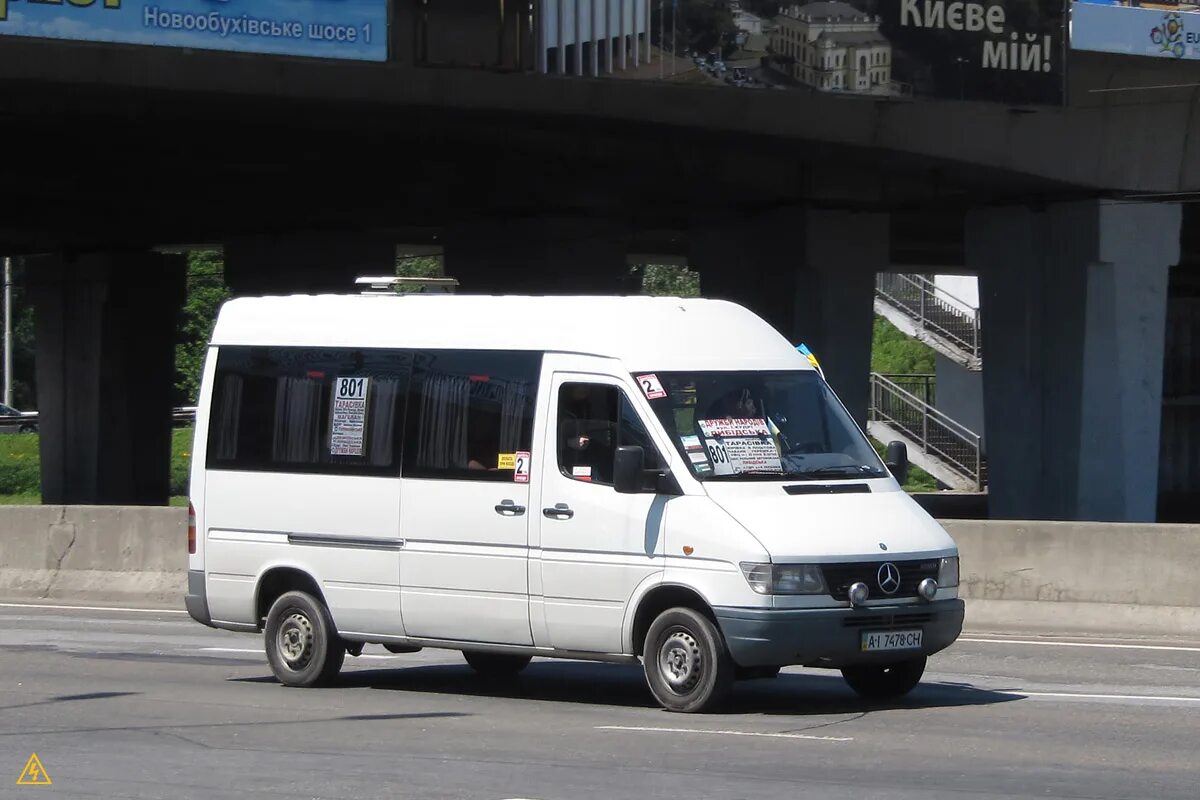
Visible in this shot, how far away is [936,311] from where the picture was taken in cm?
5325

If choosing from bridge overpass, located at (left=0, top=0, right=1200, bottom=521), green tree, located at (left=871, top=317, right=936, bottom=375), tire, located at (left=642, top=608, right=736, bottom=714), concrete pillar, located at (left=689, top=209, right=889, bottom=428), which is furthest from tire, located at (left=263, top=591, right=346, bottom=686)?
green tree, located at (left=871, top=317, right=936, bottom=375)

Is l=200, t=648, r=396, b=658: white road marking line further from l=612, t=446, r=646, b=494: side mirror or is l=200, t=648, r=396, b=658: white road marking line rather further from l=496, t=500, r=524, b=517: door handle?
l=612, t=446, r=646, b=494: side mirror

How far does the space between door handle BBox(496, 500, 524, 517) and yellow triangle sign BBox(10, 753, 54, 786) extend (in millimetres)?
3264

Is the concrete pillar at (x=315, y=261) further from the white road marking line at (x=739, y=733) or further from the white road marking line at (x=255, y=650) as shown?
the white road marking line at (x=739, y=733)

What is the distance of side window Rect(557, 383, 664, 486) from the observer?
435 inches

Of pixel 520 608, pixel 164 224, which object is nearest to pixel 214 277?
pixel 164 224

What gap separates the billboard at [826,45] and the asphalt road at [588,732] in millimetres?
10290

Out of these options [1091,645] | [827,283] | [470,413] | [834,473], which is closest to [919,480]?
[827,283]

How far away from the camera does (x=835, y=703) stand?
11359 millimetres

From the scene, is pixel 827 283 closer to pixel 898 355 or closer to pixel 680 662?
pixel 680 662

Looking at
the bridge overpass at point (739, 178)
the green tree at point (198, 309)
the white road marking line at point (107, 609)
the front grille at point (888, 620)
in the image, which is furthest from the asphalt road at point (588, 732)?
the green tree at point (198, 309)

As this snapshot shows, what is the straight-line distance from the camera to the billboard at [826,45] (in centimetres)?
2259

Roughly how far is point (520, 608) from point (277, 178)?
2104 cm

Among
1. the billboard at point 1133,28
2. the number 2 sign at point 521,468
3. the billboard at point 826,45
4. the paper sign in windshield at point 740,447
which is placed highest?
the billboard at point 1133,28
